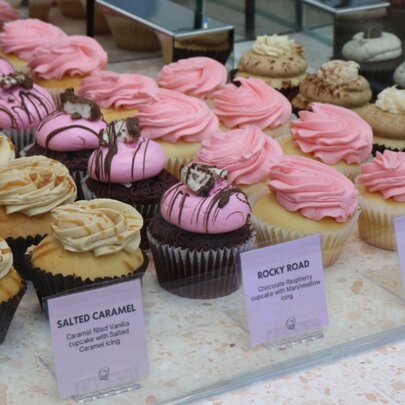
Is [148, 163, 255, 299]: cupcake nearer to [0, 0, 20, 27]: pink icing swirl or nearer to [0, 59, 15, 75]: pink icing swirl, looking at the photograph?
[0, 59, 15, 75]: pink icing swirl

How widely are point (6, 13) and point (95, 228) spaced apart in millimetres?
2487

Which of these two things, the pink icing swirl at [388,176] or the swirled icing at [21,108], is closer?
the pink icing swirl at [388,176]

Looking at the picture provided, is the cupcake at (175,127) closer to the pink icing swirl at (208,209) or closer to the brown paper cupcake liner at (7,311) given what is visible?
the pink icing swirl at (208,209)

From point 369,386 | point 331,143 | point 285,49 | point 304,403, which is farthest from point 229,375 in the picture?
point 285,49

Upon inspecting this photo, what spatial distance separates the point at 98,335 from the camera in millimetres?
2168

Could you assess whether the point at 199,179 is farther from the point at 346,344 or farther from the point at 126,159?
the point at 346,344

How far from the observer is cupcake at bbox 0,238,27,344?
7.70 feet

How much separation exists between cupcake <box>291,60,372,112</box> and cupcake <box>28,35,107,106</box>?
2.92ft

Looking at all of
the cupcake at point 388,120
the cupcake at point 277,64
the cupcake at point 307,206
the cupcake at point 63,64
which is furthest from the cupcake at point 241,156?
the cupcake at point 277,64

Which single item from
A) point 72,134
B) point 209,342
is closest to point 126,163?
point 72,134

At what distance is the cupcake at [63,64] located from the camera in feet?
12.9

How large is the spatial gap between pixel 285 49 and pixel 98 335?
8.37ft

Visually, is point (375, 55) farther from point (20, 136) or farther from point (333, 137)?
point (20, 136)

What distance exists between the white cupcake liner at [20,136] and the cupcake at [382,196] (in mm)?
1167
